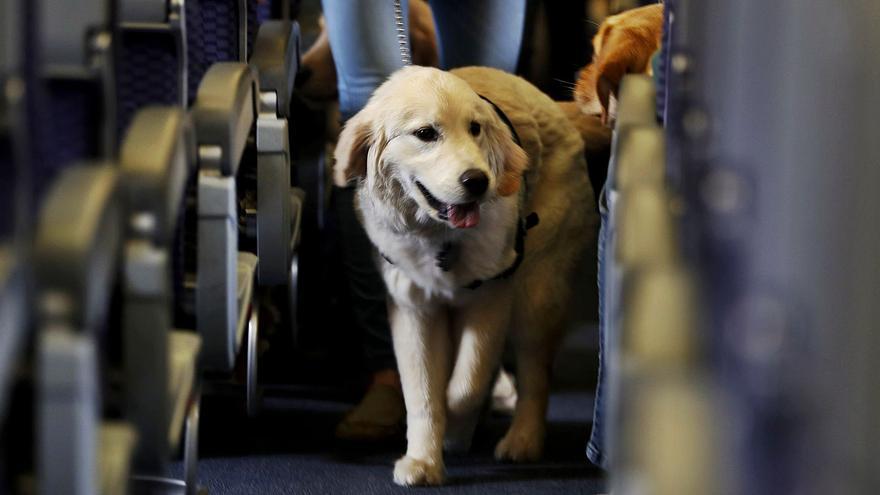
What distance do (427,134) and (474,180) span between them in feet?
0.53

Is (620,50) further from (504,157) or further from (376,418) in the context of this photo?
(376,418)

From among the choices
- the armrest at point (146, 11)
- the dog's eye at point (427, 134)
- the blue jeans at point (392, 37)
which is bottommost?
the dog's eye at point (427, 134)

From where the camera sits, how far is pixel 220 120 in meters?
1.79

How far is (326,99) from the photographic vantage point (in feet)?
11.2

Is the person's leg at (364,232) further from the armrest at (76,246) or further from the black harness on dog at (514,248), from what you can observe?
the armrest at (76,246)

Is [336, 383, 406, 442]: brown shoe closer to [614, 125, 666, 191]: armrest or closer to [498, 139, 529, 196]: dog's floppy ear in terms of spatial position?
Result: [498, 139, 529, 196]: dog's floppy ear

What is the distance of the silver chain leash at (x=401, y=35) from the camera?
2.81 m

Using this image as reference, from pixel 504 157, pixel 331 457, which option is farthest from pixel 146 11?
pixel 331 457

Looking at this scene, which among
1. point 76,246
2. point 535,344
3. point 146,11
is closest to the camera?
point 76,246

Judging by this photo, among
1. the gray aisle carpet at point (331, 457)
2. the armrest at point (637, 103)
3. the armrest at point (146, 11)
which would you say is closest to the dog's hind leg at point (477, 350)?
the gray aisle carpet at point (331, 457)

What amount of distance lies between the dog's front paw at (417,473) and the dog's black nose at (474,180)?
561mm

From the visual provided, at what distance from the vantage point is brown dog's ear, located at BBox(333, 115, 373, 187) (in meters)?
2.66

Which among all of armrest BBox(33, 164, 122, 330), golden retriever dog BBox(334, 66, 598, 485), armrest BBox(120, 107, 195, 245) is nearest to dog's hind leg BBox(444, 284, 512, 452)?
golden retriever dog BBox(334, 66, 598, 485)

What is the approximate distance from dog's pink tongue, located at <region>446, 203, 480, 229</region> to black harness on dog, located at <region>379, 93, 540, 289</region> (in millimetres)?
106
